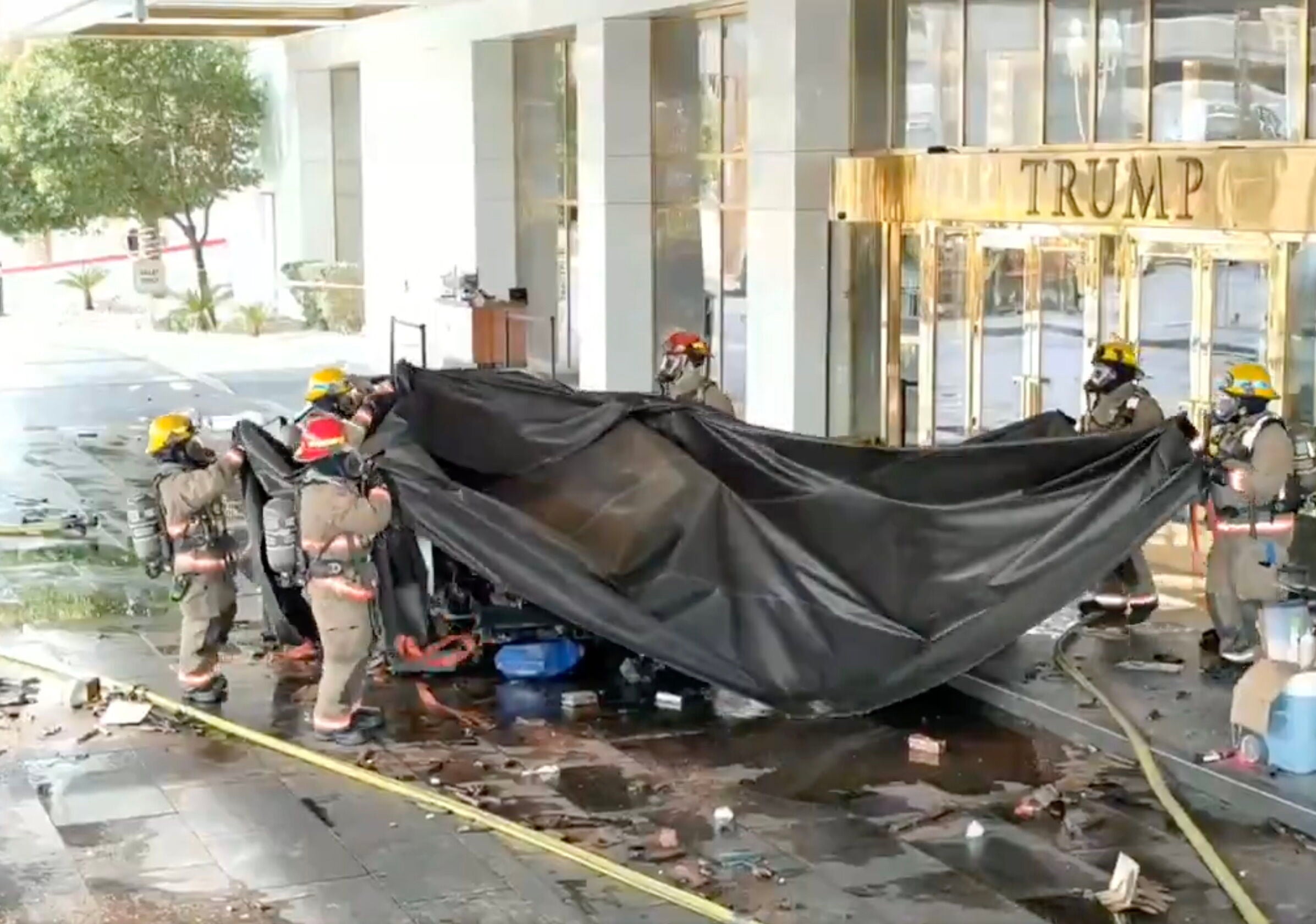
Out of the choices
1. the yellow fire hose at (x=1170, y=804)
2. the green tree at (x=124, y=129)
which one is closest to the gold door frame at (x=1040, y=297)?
the yellow fire hose at (x=1170, y=804)

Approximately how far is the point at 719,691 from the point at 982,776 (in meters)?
2.02

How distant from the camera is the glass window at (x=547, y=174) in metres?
25.8

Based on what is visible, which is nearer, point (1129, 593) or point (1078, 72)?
point (1129, 593)

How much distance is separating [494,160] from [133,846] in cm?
1830

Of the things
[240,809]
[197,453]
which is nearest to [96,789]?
[240,809]

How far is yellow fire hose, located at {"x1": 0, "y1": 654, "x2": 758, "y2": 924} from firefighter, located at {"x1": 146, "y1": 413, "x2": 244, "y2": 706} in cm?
26

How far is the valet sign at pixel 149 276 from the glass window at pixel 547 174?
40.5 ft

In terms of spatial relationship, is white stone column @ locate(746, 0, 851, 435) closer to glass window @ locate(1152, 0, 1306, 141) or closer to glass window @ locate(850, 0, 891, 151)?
glass window @ locate(850, 0, 891, 151)

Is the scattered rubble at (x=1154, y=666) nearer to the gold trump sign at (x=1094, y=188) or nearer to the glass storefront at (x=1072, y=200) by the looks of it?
the glass storefront at (x=1072, y=200)

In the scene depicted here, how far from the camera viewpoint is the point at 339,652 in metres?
9.91

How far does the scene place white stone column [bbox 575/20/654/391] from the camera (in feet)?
72.3

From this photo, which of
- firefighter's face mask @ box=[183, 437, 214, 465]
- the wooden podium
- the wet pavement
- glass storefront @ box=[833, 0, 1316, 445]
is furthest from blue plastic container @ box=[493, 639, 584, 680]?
the wooden podium

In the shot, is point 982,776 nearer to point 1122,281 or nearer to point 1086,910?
point 1086,910

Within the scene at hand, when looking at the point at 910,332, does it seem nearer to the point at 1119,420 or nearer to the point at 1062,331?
the point at 1062,331
